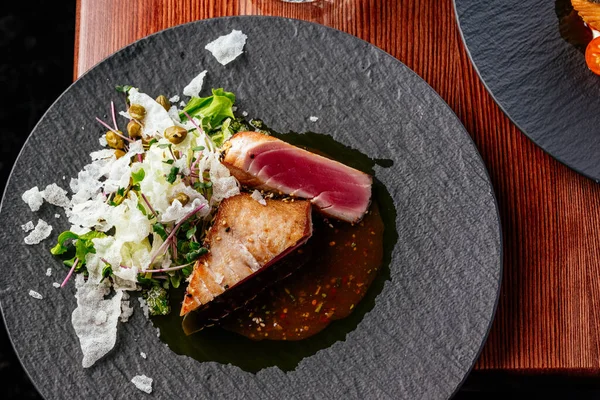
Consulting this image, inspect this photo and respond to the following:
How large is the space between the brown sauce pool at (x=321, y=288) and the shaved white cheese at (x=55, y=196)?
813 millimetres

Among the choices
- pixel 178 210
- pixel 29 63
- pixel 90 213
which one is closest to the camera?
pixel 178 210

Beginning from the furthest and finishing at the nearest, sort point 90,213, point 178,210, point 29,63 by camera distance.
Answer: point 29,63 → point 90,213 → point 178,210

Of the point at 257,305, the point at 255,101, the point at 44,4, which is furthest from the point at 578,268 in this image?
the point at 44,4

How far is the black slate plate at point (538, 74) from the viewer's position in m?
2.76

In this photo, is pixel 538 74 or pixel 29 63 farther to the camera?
pixel 29 63

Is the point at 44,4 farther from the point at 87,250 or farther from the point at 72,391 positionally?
the point at 72,391

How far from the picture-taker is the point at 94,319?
2.79 m

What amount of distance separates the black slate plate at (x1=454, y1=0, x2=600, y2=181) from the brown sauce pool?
71 cm

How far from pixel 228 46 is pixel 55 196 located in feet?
3.05

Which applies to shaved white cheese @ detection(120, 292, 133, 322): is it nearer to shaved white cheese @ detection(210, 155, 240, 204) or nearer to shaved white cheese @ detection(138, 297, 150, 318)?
shaved white cheese @ detection(138, 297, 150, 318)

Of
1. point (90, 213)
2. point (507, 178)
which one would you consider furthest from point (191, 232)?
point (507, 178)

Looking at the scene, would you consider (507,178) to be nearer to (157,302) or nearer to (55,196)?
(157,302)

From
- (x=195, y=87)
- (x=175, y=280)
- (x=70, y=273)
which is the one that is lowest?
(x=175, y=280)

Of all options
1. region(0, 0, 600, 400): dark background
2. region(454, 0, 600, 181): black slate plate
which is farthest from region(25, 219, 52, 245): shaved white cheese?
region(454, 0, 600, 181): black slate plate
